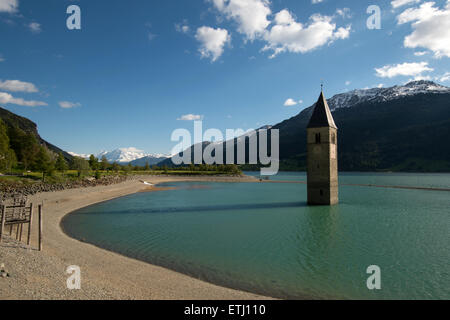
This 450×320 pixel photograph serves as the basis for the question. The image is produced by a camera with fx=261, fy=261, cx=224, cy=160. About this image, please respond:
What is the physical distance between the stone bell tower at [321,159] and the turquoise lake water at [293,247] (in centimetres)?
627

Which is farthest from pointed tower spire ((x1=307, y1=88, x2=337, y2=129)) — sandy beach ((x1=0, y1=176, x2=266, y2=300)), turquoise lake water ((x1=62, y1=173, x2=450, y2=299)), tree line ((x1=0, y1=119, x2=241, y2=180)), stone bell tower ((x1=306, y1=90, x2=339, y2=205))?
tree line ((x1=0, y1=119, x2=241, y2=180))

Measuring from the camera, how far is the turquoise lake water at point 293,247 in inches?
507

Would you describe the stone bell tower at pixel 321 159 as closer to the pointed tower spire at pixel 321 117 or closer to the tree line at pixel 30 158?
the pointed tower spire at pixel 321 117

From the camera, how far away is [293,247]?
1944 cm

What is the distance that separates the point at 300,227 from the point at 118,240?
56.1 feet

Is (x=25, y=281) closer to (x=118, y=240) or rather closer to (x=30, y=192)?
(x=118, y=240)

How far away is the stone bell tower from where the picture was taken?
39781 millimetres

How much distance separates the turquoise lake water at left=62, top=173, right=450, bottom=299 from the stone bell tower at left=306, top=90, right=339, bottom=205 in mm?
6267

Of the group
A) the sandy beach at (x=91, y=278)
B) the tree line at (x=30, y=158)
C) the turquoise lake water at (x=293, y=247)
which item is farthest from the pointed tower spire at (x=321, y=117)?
the tree line at (x=30, y=158)

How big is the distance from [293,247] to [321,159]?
2392 centimetres

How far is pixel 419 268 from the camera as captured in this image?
1498cm

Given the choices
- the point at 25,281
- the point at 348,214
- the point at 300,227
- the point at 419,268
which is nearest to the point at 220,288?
the point at 25,281

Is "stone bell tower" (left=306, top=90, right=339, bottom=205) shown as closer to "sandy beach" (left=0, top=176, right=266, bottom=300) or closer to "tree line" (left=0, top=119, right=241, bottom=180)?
"sandy beach" (left=0, top=176, right=266, bottom=300)
